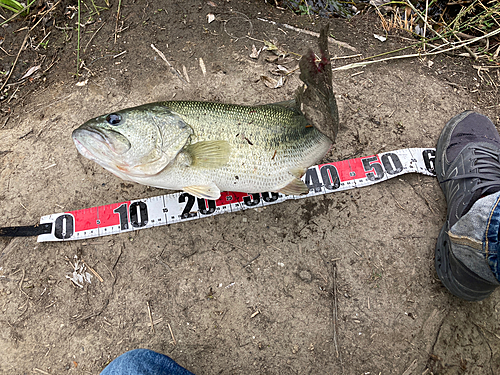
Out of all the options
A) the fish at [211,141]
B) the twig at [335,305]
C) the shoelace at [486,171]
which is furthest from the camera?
the shoelace at [486,171]

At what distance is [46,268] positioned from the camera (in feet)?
10.9

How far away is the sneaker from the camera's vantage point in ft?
9.12

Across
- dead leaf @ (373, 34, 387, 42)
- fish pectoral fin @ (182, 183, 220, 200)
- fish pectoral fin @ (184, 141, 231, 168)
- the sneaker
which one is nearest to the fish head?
fish pectoral fin @ (184, 141, 231, 168)

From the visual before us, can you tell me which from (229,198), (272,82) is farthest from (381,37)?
(229,198)

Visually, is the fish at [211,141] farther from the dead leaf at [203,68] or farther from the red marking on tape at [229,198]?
the dead leaf at [203,68]

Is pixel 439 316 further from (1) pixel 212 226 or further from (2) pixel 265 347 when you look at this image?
(1) pixel 212 226

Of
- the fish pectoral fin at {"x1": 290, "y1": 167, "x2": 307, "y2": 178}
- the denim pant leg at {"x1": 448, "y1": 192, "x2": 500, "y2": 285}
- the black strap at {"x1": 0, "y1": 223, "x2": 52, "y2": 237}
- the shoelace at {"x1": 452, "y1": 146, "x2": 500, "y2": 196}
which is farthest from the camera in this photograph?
the black strap at {"x1": 0, "y1": 223, "x2": 52, "y2": 237}

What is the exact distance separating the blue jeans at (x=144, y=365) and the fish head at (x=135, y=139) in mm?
1764

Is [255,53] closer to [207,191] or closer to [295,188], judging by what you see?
[295,188]

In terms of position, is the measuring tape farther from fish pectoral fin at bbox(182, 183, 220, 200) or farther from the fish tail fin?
the fish tail fin

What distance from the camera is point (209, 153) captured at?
2.71 meters

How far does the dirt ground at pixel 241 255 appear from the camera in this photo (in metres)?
3.09

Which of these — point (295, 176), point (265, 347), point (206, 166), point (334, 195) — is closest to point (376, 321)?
point (265, 347)

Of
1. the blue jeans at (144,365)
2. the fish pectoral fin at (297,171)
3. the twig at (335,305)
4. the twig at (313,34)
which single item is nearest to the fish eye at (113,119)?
the fish pectoral fin at (297,171)
